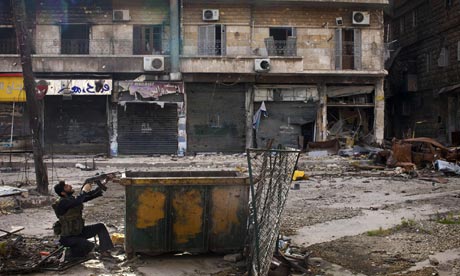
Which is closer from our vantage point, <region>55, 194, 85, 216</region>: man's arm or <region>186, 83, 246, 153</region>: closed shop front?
<region>55, 194, 85, 216</region>: man's arm

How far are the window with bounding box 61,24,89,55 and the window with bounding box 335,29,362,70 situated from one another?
1247cm

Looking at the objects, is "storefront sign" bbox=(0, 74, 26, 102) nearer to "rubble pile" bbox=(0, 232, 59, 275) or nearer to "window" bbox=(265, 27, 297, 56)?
"window" bbox=(265, 27, 297, 56)

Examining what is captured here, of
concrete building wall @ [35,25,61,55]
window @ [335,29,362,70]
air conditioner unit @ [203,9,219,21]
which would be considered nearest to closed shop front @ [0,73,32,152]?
concrete building wall @ [35,25,61,55]

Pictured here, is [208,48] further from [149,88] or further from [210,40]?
[149,88]

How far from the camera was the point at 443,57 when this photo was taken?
86.0ft

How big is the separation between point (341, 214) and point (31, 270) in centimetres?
562

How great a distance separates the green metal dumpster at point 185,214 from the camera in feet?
19.1

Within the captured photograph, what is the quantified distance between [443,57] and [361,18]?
598cm

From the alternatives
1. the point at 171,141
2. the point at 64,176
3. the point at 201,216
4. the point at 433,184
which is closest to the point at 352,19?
the point at 171,141

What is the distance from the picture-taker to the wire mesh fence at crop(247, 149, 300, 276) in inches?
198

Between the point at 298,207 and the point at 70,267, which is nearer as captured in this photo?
the point at 70,267

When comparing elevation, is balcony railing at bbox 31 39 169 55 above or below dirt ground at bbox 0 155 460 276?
above

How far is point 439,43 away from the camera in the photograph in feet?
87.7

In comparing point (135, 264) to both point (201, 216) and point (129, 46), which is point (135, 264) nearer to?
point (201, 216)
